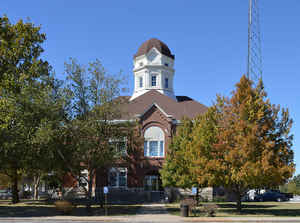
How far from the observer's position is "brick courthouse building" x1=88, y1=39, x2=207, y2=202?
1766 inches

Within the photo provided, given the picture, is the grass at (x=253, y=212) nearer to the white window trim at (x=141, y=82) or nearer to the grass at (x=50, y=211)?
the grass at (x=50, y=211)

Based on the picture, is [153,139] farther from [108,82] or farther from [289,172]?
[289,172]

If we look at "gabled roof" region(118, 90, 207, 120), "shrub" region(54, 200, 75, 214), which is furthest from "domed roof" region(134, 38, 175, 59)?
"shrub" region(54, 200, 75, 214)

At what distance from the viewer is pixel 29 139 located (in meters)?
27.3

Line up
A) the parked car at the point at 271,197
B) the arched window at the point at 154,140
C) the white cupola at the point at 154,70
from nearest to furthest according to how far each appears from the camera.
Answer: the arched window at the point at 154,140 < the parked car at the point at 271,197 < the white cupola at the point at 154,70

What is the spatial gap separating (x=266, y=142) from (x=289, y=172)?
281cm

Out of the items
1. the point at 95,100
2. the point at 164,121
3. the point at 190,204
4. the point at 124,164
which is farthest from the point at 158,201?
the point at 95,100

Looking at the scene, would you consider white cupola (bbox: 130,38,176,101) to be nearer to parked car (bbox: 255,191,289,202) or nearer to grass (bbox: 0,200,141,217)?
parked car (bbox: 255,191,289,202)

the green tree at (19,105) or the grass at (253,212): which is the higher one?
the green tree at (19,105)

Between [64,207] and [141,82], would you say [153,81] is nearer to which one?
[141,82]

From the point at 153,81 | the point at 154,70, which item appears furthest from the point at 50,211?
the point at 154,70

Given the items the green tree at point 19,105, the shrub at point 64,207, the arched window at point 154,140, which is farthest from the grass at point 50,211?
the arched window at point 154,140

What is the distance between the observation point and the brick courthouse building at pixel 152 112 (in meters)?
44.8

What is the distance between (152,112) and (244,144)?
20.6 meters
